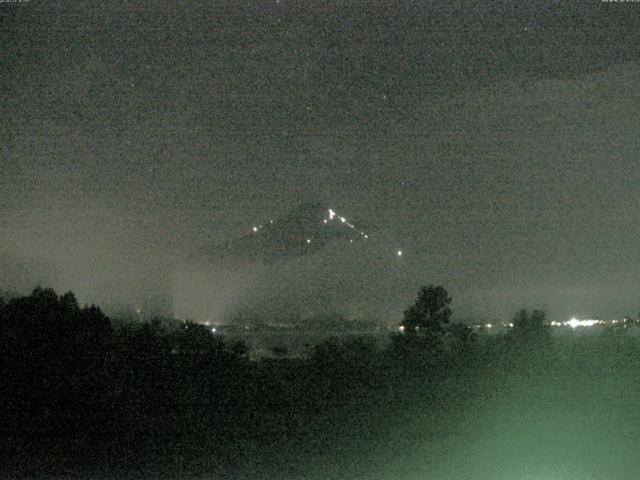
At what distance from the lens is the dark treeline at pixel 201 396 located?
1019 centimetres

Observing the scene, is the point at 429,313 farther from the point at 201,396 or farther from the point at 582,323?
the point at 201,396

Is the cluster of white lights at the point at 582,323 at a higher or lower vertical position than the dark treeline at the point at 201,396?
higher

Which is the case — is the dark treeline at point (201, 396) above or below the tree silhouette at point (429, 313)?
below

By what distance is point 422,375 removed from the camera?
14.8 metres

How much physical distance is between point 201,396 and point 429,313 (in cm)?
967

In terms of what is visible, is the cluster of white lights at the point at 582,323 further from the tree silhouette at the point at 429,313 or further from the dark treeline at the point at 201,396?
the dark treeline at the point at 201,396

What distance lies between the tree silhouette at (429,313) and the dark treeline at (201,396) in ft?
15.9

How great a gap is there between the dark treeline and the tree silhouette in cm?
485

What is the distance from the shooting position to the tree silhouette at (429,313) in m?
20.9

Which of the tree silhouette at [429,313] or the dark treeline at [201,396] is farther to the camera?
the tree silhouette at [429,313]

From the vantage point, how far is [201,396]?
12.5 metres

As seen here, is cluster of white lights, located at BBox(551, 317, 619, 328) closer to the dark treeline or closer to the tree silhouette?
the tree silhouette

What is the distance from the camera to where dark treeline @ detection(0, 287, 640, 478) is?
1019 centimetres

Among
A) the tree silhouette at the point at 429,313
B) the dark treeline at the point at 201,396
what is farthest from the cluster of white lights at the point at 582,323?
the dark treeline at the point at 201,396
